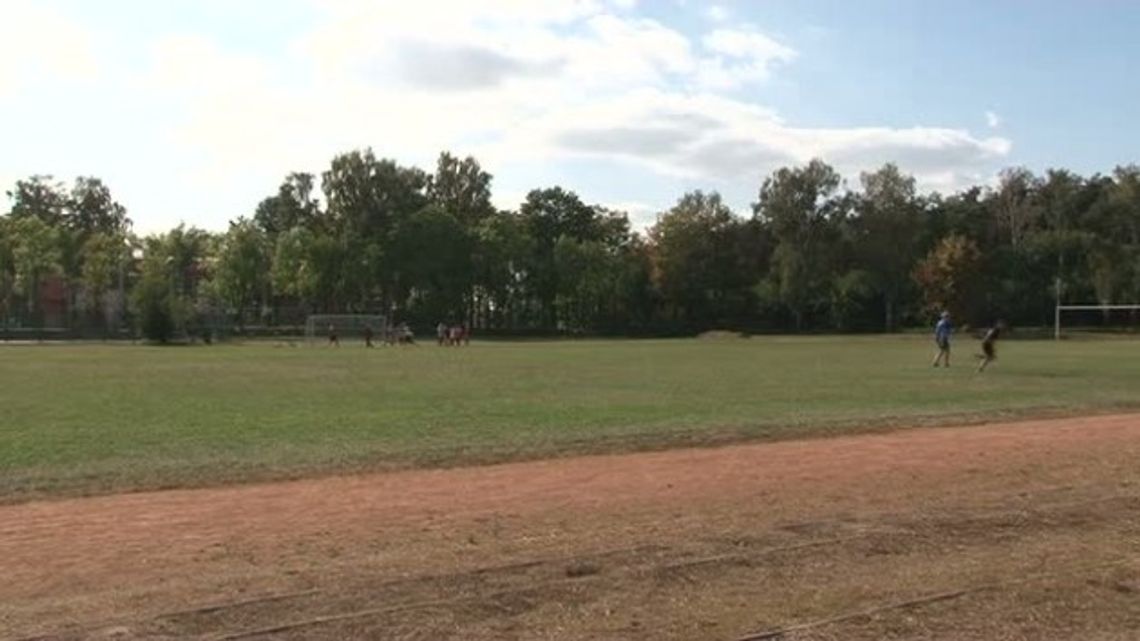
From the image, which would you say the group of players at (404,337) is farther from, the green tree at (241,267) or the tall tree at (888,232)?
the tall tree at (888,232)

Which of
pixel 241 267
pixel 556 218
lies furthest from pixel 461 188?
pixel 241 267

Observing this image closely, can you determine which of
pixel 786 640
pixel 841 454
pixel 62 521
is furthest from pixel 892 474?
pixel 62 521

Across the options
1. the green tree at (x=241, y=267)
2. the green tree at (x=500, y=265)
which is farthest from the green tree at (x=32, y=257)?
the green tree at (x=500, y=265)

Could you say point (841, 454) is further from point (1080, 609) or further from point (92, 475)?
point (92, 475)

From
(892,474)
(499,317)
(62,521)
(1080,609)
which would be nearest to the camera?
(1080,609)

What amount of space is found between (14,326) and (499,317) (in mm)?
44869

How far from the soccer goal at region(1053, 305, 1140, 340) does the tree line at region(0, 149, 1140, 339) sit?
5.57ft

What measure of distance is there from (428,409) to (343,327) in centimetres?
7444

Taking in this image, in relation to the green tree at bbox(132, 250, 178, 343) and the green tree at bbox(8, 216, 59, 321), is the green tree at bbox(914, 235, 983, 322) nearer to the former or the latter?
the green tree at bbox(132, 250, 178, 343)

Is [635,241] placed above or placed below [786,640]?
above

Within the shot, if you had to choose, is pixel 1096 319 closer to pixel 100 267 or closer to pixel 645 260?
pixel 645 260

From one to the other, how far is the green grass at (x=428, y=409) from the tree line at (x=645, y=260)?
234 ft

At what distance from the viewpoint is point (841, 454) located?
15328 mm

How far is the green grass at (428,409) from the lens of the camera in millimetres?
15055
